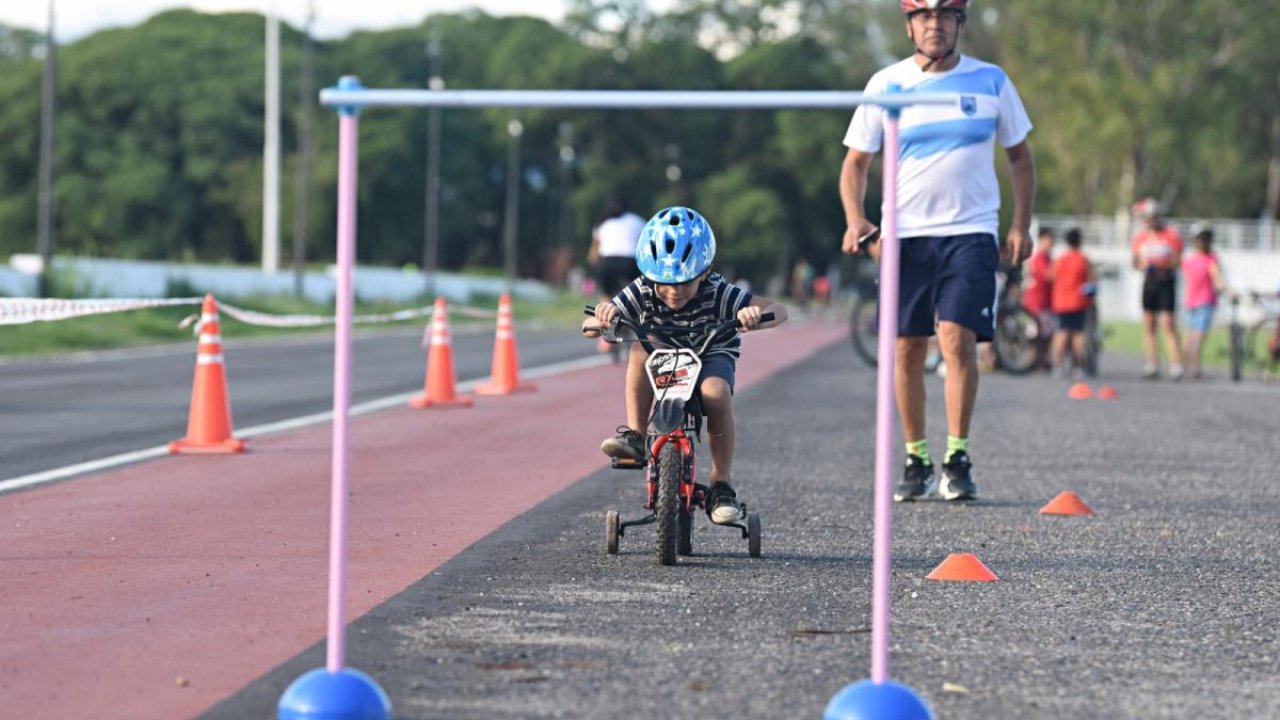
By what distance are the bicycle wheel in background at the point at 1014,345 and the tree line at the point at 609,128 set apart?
1963 inches

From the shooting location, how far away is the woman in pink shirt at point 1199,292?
23.4 m

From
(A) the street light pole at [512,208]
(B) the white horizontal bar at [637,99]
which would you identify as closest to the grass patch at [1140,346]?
(B) the white horizontal bar at [637,99]

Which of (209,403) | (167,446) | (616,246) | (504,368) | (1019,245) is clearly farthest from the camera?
(616,246)

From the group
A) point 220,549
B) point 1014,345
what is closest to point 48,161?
point 1014,345

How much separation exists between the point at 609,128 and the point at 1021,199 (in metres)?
83.0

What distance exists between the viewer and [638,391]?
7.59 meters

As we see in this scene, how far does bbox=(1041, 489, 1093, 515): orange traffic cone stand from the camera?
30.1 ft

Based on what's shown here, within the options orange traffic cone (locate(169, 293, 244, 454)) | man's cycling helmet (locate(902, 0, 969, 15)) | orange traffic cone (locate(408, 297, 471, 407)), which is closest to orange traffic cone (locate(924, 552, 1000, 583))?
man's cycling helmet (locate(902, 0, 969, 15))

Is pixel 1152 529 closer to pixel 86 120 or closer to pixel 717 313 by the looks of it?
pixel 717 313

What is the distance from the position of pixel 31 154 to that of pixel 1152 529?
80447 millimetres

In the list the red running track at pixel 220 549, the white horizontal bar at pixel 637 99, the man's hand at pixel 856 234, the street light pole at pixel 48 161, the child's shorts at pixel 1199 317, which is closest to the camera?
the white horizontal bar at pixel 637 99

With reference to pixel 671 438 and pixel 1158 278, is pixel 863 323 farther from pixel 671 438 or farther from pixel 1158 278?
pixel 671 438

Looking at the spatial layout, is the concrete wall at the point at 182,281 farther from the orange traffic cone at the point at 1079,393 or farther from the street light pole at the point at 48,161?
the orange traffic cone at the point at 1079,393

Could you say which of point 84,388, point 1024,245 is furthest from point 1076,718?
point 84,388
